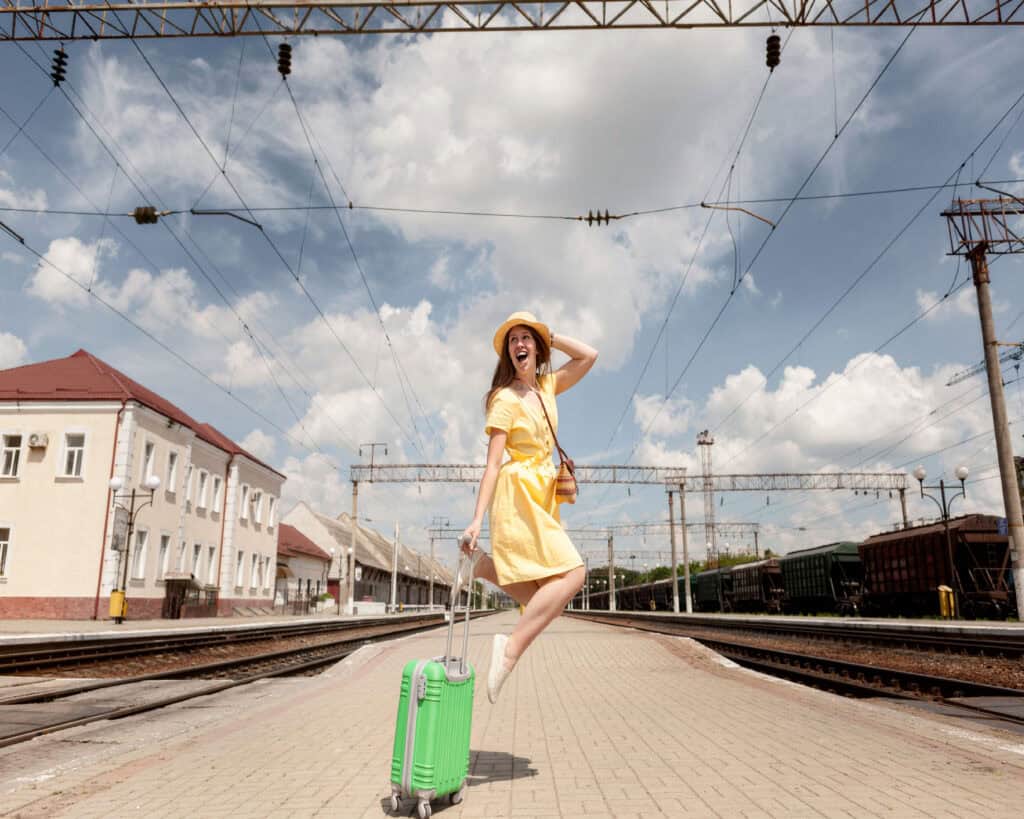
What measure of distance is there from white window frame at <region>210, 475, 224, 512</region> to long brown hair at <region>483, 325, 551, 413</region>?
1346 inches

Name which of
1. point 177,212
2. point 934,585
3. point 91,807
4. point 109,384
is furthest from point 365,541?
point 91,807

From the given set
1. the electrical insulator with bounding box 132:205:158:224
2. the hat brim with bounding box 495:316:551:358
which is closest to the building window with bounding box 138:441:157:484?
the electrical insulator with bounding box 132:205:158:224

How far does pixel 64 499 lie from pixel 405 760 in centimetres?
2801

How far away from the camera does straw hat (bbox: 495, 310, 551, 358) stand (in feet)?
13.5

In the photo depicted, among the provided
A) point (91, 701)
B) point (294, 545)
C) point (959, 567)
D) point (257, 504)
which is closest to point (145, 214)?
point (91, 701)

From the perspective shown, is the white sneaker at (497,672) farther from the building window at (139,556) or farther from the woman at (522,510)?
the building window at (139,556)

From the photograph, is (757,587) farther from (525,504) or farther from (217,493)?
(525,504)

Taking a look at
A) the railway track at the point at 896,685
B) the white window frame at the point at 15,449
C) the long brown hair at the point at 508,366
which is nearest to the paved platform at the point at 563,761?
the railway track at the point at 896,685

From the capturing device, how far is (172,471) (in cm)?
3109

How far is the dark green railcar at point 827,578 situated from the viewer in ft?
111

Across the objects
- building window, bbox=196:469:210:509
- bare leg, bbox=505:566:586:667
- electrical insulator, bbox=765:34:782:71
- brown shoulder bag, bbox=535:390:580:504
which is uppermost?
electrical insulator, bbox=765:34:782:71

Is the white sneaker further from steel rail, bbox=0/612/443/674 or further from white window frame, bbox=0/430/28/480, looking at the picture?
white window frame, bbox=0/430/28/480

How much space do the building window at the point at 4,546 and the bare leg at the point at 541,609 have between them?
93.5ft

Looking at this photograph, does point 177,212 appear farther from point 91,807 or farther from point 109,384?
point 109,384
